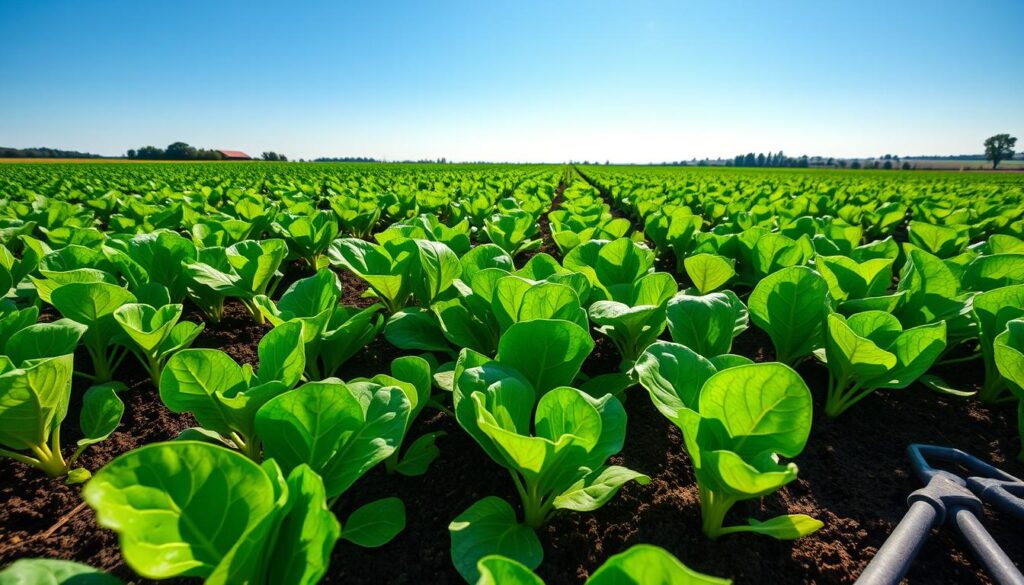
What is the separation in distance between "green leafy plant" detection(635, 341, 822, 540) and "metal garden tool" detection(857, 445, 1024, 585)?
0.60 ft

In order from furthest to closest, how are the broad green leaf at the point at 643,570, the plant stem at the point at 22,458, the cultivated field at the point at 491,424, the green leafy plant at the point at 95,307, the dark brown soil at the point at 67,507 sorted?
the green leafy plant at the point at 95,307 → the plant stem at the point at 22,458 → the dark brown soil at the point at 67,507 → the cultivated field at the point at 491,424 → the broad green leaf at the point at 643,570

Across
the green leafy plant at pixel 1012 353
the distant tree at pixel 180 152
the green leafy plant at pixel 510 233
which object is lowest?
the green leafy plant at pixel 1012 353

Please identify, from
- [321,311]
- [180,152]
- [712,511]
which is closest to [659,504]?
[712,511]

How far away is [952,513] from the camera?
131 centimetres

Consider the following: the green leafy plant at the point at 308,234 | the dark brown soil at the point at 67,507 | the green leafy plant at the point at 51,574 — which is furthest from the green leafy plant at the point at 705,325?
the green leafy plant at the point at 308,234

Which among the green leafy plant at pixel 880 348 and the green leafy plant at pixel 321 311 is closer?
the green leafy plant at pixel 880 348

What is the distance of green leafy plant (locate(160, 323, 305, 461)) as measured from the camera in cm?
127

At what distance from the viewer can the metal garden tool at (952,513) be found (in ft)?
3.57

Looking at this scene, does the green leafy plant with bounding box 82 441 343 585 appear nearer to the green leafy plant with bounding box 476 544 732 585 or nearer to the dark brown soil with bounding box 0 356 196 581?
the green leafy plant with bounding box 476 544 732 585

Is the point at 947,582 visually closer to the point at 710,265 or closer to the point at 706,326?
the point at 706,326

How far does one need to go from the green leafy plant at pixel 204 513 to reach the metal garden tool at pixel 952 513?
49.8 inches

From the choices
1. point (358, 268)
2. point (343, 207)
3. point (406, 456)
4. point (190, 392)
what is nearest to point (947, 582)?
point (406, 456)

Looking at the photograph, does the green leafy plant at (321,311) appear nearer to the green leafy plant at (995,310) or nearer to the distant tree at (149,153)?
the green leafy plant at (995,310)

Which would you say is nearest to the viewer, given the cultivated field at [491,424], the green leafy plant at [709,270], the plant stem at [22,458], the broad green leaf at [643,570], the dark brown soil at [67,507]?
the broad green leaf at [643,570]
